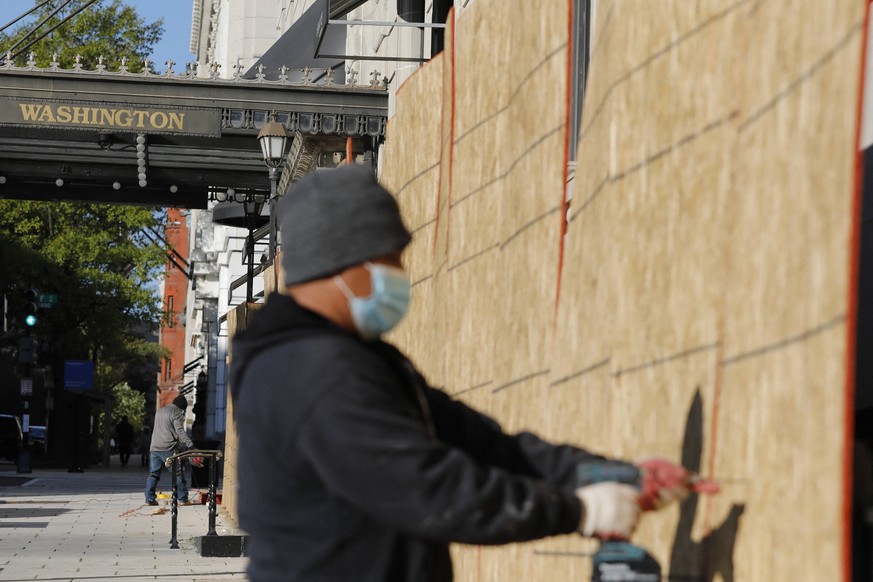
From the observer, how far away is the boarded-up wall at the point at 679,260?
123 inches

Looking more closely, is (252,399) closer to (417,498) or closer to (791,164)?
(417,498)

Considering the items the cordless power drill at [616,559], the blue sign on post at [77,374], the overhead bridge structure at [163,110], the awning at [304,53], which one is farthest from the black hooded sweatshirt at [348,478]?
the blue sign on post at [77,374]

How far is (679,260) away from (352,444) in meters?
1.36

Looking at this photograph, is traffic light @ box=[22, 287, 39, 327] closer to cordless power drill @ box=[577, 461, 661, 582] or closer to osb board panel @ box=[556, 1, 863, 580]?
osb board panel @ box=[556, 1, 863, 580]

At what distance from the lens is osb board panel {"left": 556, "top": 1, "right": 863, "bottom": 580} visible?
3.09 meters

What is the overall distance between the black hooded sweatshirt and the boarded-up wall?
1.86 feet

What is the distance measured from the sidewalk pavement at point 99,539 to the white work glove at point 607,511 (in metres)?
8.92

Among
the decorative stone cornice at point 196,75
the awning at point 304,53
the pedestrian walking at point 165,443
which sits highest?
the awning at point 304,53

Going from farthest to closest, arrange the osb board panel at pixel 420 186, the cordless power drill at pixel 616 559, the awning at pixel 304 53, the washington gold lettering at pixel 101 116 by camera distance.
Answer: the awning at pixel 304 53
the washington gold lettering at pixel 101 116
the osb board panel at pixel 420 186
the cordless power drill at pixel 616 559

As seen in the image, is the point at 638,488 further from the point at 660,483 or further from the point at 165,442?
the point at 165,442

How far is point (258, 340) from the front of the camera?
3.24 meters

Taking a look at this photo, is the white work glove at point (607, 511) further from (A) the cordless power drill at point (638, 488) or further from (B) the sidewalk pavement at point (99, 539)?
(B) the sidewalk pavement at point (99, 539)

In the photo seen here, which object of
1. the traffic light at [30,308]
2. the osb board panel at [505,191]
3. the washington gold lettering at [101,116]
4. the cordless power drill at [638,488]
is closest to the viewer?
the cordless power drill at [638,488]

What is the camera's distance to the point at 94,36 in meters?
48.0
